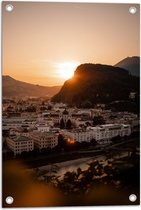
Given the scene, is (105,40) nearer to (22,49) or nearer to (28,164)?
(22,49)

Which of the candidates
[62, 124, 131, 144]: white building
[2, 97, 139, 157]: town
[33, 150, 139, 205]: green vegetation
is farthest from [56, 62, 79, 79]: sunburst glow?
[33, 150, 139, 205]: green vegetation

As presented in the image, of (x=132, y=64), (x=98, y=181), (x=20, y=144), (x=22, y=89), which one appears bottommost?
(x=98, y=181)

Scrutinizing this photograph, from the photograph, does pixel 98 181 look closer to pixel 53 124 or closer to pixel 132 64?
pixel 53 124

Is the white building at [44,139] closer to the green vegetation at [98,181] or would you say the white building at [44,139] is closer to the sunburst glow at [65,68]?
the green vegetation at [98,181]

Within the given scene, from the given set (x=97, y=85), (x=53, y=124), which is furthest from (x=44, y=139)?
(x=97, y=85)

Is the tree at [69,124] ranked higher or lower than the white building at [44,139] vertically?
higher

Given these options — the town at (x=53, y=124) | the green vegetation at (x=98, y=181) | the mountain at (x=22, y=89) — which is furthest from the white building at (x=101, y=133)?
the mountain at (x=22, y=89)

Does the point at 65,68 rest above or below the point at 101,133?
above

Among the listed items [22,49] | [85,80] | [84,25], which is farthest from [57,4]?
[85,80]
